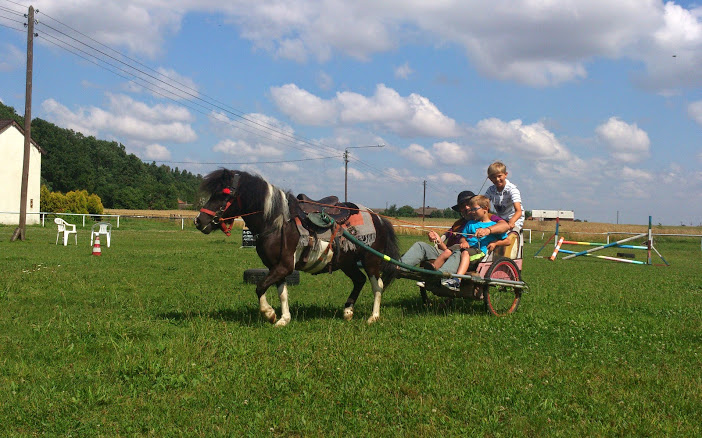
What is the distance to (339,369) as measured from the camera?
17.5 ft

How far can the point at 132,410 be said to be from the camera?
433cm

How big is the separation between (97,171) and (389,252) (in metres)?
113

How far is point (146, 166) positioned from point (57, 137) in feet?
83.0

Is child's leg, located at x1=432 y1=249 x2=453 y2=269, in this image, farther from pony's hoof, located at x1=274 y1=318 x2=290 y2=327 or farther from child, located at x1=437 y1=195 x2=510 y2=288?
pony's hoof, located at x1=274 y1=318 x2=290 y2=327

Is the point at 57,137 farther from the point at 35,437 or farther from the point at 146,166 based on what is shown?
the point at 35,437

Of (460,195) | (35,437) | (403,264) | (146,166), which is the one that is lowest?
(35,437)

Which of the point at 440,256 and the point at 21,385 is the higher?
the point at 440,256

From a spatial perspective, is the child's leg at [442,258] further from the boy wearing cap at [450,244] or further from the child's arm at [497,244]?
the child's arm at [497,244]

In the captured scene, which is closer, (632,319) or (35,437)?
(35,437)

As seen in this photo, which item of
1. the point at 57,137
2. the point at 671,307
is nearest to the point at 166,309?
the point at 671,307

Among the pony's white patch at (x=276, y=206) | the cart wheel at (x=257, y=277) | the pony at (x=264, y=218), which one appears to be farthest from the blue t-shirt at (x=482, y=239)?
the cart wheel at (x=257, y=277)

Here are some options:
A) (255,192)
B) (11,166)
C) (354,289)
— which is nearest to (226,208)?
(255,192)

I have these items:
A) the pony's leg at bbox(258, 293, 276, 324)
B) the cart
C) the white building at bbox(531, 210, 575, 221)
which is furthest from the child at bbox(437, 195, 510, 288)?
the white building at bbox(531, 210, 575, 221)

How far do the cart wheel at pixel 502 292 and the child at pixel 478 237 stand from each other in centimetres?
28
